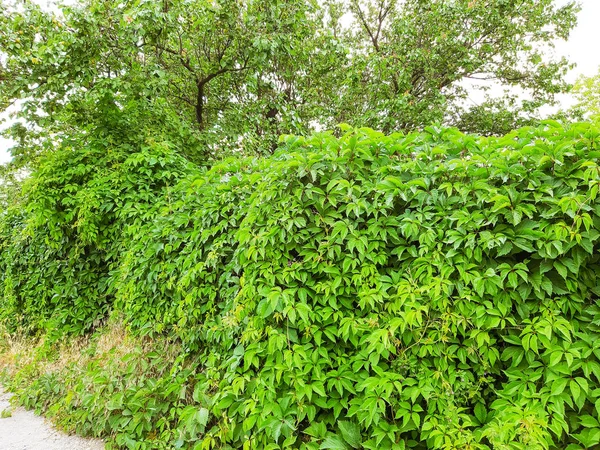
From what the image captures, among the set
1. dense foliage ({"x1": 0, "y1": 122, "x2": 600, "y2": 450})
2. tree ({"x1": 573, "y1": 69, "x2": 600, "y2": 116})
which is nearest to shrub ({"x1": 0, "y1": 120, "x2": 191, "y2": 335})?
dense foliage ({"x1": 0, "y1": 122, "x2": 600, "y2": 450})

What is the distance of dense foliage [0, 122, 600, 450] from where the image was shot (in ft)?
5.48

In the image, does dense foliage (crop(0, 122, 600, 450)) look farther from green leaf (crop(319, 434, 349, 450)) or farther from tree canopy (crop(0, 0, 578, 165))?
tree canopy (crop(0, 0, 578, 165))

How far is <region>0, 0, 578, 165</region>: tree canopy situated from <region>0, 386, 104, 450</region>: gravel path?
3.42m

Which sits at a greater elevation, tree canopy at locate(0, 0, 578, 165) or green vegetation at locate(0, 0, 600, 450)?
tree canopy at locate(0, 0, 578, 165)

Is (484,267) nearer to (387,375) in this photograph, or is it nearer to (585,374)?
(585,374)

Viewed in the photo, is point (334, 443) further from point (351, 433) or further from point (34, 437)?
point (34, 437)

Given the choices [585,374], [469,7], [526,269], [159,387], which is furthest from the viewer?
[469,7]

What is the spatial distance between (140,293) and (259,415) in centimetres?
196

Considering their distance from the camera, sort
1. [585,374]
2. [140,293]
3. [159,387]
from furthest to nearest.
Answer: [140,293] → [159,387] → [585,374]

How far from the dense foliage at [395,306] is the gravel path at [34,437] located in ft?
0.37

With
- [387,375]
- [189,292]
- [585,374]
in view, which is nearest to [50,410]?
[189,292]

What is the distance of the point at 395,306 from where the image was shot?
186 cm

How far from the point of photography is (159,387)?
8.79 feet

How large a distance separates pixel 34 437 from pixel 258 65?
544cm
